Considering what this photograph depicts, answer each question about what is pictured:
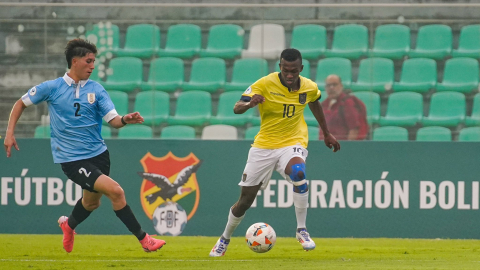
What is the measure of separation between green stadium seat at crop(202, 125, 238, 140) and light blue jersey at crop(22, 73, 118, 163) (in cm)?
327

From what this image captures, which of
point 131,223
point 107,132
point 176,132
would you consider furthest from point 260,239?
point 107,132

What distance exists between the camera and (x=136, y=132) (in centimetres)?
1077

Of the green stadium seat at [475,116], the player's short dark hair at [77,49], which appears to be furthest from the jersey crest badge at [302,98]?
the green stadium seat at [475,116]

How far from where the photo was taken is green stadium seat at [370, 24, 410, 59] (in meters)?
10.6

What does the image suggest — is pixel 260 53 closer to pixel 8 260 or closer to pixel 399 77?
pixel 399 77

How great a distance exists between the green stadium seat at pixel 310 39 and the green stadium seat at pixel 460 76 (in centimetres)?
171

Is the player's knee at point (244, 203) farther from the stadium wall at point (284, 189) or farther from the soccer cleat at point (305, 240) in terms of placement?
the stadium wall at point (284, 189)

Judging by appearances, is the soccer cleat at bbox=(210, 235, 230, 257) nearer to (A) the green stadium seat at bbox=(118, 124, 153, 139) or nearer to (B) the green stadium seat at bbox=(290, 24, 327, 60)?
(A) the green stadium seat at bbox=(118, 124, 153, 139)

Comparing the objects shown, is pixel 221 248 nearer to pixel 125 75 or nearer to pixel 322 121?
pixel 322 121

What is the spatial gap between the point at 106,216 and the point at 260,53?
122 inches

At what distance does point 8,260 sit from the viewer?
7477 millimetres

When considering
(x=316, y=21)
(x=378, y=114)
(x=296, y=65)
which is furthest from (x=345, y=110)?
(x=296, y=65)

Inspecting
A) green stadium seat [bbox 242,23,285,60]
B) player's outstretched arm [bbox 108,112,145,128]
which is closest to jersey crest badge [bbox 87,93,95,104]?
player's outstretched arm [bbox 108,112,145,128]

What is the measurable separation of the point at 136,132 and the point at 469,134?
457 cm
